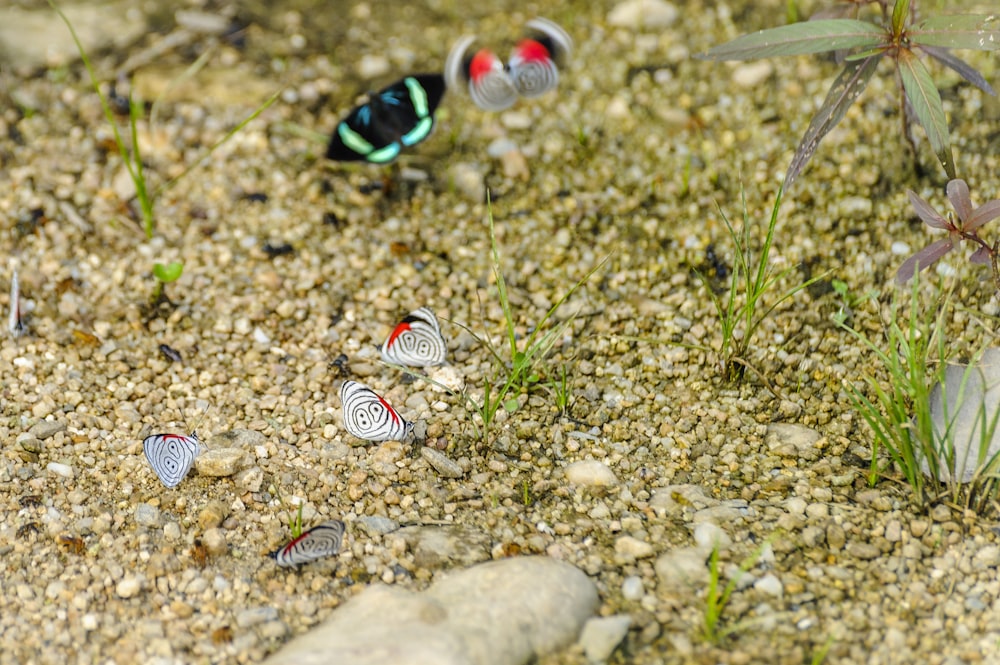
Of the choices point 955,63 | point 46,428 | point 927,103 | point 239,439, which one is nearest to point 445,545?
point 239,439

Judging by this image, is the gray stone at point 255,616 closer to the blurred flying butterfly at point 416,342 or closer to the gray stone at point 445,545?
the gray stone at point 445,545

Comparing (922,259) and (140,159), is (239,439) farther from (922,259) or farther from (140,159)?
(922,259)

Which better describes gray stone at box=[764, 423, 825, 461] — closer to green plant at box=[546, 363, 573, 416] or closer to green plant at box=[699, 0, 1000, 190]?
green plant at box=[546, 363, 573, 416]

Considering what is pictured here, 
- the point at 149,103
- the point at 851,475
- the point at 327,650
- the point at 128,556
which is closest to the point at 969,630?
the point at 851,475

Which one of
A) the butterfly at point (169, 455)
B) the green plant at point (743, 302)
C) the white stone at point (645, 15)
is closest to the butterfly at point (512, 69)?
the white stone at point (645, 15)

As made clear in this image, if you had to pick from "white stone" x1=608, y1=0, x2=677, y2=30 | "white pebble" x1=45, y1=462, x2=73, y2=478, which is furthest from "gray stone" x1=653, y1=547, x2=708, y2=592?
"white stone" x1=608, y1=0, x2=677, y2=30
